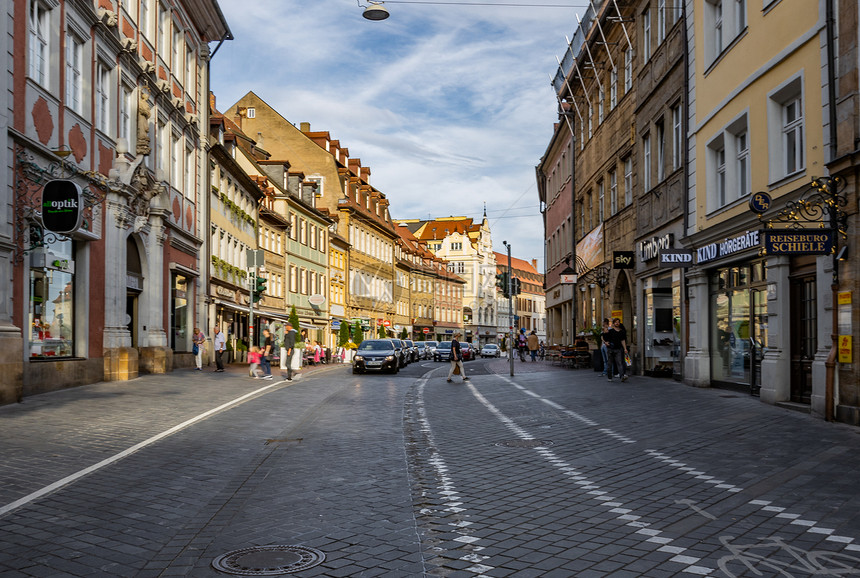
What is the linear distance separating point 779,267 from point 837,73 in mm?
3849

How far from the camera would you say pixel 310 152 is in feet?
233

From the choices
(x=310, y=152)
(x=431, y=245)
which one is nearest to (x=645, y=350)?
(x=310, y=152)

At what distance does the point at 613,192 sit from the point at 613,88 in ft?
13.4

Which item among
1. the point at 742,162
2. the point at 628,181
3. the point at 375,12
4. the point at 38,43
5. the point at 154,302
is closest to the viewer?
the point at 38,43

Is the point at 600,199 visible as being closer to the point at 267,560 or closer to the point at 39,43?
the point at 39,43

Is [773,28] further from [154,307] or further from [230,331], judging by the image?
[230,331]

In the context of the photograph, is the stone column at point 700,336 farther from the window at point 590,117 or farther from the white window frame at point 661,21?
the window at point 590,117

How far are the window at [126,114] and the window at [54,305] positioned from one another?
5031 millimetres

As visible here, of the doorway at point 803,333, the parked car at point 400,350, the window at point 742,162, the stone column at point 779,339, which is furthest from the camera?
the parked car at point 400,350

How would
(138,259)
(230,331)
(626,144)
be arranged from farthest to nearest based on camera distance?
1. (230,331)
2. (626,144)
3. (138,259)

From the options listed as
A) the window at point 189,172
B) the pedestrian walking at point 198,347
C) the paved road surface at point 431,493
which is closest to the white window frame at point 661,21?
the paved road surface at point 431,493

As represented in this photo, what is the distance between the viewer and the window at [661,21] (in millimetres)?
25156

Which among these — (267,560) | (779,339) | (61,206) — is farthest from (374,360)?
(267,560)

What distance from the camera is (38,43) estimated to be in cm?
1850
